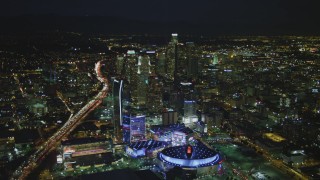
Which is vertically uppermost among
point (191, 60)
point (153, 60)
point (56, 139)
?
point (191, 60)

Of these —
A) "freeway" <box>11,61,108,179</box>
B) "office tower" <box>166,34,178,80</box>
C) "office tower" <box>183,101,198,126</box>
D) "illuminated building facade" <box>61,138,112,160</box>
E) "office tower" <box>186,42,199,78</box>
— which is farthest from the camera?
"office tower" <box>186,42,199,78</box>

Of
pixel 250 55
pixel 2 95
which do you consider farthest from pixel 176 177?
pixel 250 55

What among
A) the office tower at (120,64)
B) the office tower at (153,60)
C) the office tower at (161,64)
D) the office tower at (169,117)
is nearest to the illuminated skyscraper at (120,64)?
the office tower at (120,64)

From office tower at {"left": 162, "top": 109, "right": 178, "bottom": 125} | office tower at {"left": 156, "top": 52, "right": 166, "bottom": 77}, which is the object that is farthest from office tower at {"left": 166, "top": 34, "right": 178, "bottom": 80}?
office tower at {"left": 162, "top": 109, "right": 178, "bottom": 125}

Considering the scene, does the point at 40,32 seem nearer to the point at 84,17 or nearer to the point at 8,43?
the point at 8,43

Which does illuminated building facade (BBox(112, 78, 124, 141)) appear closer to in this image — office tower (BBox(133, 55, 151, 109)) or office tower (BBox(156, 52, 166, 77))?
office tower (BBox(133, 55, 151, 109))

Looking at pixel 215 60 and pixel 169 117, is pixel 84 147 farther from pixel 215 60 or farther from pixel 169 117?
pixel 215 60

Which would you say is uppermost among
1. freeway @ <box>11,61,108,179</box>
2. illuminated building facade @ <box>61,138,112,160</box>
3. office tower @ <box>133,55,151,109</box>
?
office tower @ <box>133,55,151,109</box>

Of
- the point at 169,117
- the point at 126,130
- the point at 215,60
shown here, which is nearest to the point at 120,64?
the point at 215,60
